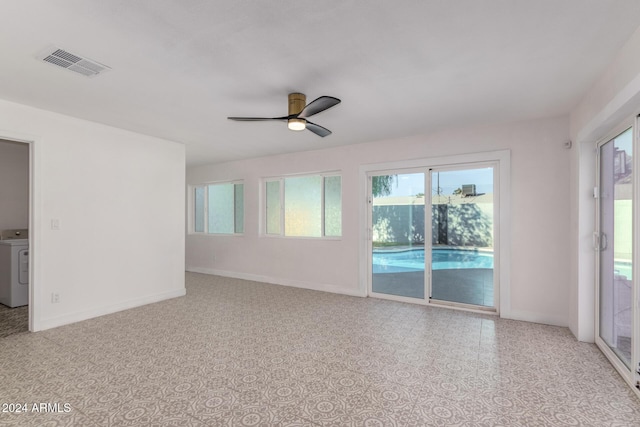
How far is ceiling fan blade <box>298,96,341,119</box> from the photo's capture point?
8.41 feet

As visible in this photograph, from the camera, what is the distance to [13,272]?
4.50m

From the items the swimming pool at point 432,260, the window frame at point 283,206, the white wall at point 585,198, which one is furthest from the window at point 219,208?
the white wall at point 585,198

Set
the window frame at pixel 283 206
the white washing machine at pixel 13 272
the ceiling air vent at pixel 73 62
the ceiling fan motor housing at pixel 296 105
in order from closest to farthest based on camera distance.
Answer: the ceiling air vent at pixel 73 62
the ceiling fan motor housing at pixel 296 105
the white washing machine at pixel 13 272
the window frame at pixel 283 206

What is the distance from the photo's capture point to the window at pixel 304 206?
5.56m

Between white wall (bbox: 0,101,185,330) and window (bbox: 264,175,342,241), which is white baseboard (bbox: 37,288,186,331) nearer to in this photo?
white wall (bbox: 0,101,185,330)

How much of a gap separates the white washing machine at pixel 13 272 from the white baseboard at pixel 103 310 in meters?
1.51

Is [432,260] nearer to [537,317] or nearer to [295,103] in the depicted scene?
[537,317]

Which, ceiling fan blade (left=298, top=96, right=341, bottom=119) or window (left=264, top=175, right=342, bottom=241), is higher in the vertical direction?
ceiling fan blade (left=298, top=96, right=341, bottom=119)

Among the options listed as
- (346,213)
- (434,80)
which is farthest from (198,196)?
(434,80)

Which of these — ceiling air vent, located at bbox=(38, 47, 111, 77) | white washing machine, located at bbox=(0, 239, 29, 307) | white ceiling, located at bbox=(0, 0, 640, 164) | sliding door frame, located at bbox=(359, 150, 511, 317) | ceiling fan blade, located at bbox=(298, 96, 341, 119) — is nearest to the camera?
white ceiling, located at bbox=(0, 0, 640, 164)

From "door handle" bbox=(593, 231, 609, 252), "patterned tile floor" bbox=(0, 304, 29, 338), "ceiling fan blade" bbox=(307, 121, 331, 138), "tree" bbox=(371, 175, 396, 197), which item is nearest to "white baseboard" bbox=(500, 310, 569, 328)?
"door handle" bbox=(593, 231, 609, 252)

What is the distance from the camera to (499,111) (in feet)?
11.7

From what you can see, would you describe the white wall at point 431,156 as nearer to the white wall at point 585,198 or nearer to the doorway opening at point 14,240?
the white wall at point 585,198

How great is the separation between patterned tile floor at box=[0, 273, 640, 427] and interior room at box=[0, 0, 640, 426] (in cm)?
2
